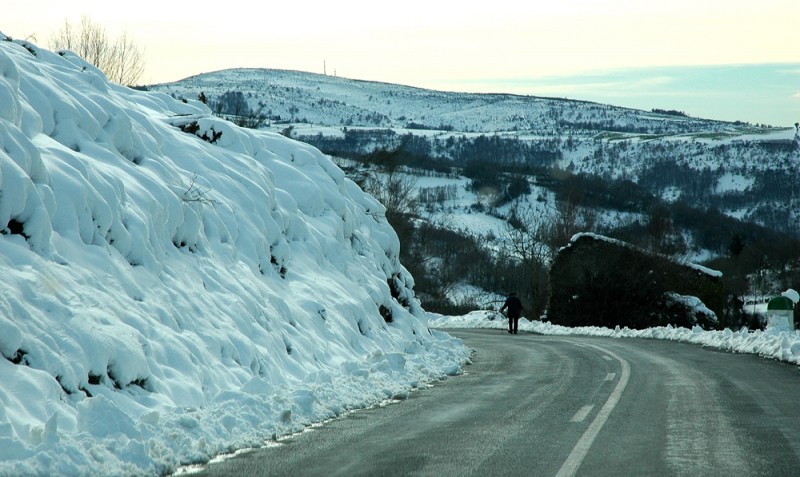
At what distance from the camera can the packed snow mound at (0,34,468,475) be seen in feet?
25.0

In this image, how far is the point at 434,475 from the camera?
22.3 feet

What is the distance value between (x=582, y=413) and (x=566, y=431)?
144cm

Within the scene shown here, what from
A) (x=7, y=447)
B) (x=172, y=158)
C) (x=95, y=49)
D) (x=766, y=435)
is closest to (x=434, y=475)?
(x=7, y=447)

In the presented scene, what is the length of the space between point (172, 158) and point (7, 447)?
10165 millimetres

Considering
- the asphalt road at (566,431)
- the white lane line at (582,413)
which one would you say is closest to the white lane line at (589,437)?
the asphalt road at (566,431)

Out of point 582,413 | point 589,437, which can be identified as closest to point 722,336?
point 582,413

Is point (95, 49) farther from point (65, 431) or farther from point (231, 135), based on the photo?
point (65, 431)

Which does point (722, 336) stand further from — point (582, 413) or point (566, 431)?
point (566, 431)

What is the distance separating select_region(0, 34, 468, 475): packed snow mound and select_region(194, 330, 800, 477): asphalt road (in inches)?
28.6

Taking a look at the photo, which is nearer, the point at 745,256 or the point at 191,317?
the point at 191,317

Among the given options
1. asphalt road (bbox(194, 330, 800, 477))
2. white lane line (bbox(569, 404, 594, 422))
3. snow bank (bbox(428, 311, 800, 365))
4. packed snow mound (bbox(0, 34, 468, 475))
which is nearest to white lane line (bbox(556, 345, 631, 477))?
asphalt road (bbox(194, 330, 800, 477))

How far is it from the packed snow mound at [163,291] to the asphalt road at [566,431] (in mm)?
726

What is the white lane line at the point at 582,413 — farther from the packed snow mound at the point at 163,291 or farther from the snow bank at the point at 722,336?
the snow bank at the point at 722,336

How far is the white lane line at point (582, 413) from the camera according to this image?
9.68 m
